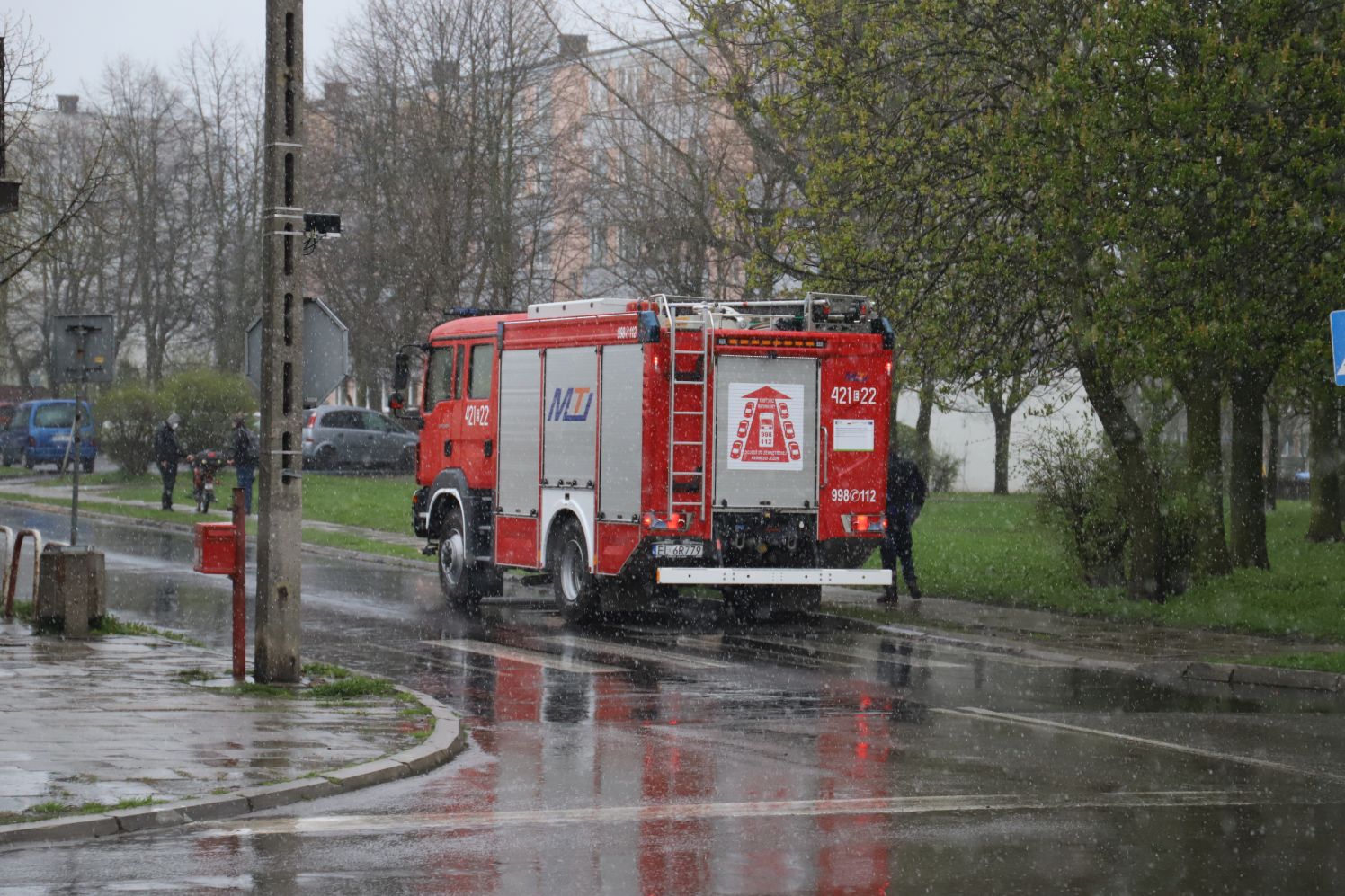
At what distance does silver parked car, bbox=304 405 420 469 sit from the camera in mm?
48875

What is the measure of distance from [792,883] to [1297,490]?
5775 cm

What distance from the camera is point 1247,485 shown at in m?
24.8

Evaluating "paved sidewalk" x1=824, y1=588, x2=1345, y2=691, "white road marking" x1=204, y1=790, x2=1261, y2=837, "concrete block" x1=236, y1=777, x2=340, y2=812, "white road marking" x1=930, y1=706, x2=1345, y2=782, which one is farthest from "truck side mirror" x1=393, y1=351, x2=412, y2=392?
"white road marking" x1=204, y1=790, x2=1261, y2=837

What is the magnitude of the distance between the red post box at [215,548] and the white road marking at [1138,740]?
513cm

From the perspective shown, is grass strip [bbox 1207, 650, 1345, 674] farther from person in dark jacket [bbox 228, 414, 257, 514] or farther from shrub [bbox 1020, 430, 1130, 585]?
person in dark jacket [bbox 228, 414, 257, 514]

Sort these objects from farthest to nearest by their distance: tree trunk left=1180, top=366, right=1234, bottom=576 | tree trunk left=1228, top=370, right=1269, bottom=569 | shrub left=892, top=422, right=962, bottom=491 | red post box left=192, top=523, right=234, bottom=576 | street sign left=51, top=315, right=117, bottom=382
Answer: shrub left=892, top=422, right=962, bottom=491 → tree trunk left=1228, top=370, right=1269, bottom=569 → tree trunk left=1180, top=366, right=1234, bottom=576 → street sign left=51, top=315, right=117, bottom=382 → red post box left=192, top=523, right=234, bottom=576

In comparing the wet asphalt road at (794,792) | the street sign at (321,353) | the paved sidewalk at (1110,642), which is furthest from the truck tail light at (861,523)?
the street sign at (321,353)

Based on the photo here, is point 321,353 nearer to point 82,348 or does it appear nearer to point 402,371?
point 82,348

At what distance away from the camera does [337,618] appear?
19.1 meters

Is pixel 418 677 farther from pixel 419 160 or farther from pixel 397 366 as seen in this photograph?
pixel 419 160

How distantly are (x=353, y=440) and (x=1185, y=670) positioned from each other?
119 feet

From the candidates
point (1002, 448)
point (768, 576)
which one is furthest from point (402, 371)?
point (1002, 448)

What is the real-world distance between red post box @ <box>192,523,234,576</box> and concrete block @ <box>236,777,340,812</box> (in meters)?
4.16

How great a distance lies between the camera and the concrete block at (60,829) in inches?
311
